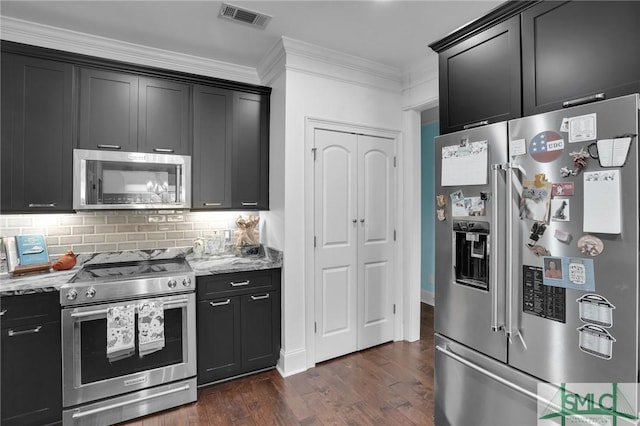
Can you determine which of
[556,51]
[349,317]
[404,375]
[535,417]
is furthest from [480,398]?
[556,51]

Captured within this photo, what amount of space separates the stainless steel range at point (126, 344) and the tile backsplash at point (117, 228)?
0.39m

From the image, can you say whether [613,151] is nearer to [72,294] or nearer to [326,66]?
[326,66]

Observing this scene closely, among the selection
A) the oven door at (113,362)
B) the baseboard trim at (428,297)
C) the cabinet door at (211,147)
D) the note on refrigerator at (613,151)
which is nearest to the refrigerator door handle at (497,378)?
the note on refrigerator at (613,151)

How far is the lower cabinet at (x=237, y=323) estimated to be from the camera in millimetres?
2586

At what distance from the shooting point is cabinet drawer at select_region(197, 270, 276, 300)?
8.48 feet

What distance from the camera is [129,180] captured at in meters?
2.63

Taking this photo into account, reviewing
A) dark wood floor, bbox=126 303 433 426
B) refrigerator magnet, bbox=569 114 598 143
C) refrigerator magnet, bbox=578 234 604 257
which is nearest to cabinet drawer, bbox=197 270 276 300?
dark wood floor, bbox=126 303 433 426

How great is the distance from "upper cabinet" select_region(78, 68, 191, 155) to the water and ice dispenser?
90.2 inches

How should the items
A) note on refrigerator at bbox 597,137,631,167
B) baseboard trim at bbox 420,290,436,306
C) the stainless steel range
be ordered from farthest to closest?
baseboard trim at bbox 420,290,436,306
the stainless steel range
note on refrigerator at bbox 597,137,631,167

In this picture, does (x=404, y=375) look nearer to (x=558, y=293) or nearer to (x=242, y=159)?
A: (x=558, y=293)

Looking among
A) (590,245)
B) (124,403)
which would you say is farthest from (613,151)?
(124,403)

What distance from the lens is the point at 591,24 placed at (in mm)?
1432

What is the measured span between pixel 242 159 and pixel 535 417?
2748 millimetres

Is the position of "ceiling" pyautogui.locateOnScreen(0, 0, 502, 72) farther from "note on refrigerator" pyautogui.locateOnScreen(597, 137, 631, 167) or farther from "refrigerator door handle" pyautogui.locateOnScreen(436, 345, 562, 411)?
"refrigerator door handle" pyautogui.locateOnScreen(436, 345, 562, 411)
